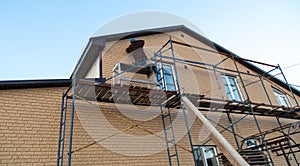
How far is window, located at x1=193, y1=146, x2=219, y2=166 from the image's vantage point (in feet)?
20.1

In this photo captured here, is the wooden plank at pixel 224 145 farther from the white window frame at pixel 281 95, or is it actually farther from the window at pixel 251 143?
the white window frame at pixel 281 95

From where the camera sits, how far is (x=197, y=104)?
6195 millimetres

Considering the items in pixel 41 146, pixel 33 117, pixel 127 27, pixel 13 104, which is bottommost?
pixel 41 146

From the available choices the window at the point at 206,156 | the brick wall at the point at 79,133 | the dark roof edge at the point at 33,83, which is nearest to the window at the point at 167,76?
the brick wall at the point at 79,133

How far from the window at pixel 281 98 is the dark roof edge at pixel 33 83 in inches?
428

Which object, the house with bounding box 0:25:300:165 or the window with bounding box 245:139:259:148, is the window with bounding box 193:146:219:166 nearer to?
the house with bounding box 0:25:300:165

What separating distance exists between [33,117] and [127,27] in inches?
188

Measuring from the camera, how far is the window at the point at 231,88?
8924 millimetres

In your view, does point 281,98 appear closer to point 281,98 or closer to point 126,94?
point 281,98

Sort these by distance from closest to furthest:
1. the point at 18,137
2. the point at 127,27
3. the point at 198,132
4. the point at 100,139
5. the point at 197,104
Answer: the point at 18,137
the point at 100,139
the point at 197,104
the point at 198,132
the point at 127,27

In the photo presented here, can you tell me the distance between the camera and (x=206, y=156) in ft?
20.6

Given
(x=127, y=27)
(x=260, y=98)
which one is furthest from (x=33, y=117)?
(x=260, y=98)

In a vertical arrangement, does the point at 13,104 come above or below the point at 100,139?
above

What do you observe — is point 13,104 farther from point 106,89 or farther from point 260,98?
point 260,98
